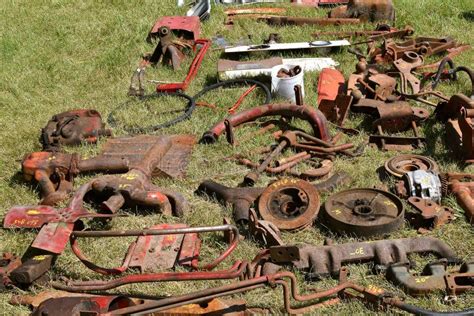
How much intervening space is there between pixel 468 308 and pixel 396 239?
674 mm

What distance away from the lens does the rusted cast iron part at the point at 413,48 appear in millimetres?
6574

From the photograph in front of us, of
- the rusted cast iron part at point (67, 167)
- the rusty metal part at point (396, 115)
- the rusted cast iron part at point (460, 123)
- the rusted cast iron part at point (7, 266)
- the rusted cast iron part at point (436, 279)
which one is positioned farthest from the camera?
the rusty metal part at point (396, 115)

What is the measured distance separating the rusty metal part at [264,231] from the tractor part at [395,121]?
5.73 feet

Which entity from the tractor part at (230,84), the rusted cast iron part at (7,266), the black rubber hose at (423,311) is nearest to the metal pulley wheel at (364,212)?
the black rubber hose at (423,311)

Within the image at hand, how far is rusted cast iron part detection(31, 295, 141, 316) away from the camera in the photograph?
2.98m

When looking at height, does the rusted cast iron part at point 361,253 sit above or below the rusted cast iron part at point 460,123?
below

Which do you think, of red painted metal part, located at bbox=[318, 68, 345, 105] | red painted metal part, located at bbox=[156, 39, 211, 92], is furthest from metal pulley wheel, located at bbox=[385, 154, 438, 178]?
red painted metal part, located at bbox=[156, 39, 211, 92]

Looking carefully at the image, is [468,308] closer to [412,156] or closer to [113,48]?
[412,156]

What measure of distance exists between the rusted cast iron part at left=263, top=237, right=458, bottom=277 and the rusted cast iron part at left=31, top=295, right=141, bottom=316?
3.21ft

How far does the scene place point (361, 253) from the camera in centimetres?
361

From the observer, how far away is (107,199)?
4480 mm

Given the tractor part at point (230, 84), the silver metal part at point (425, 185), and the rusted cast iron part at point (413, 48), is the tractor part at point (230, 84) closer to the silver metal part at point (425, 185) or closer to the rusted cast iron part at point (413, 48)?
the rusted cast iron part at point (413, 48)

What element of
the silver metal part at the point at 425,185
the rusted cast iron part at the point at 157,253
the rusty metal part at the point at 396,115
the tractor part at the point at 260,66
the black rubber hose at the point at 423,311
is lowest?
the rusted cast iron part at the point at 157,253

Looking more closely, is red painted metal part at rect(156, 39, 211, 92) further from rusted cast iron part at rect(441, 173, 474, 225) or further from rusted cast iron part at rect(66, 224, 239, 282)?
rusted cast iron part at rect(441, 173, 474, 225)
